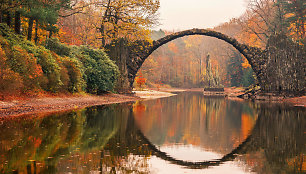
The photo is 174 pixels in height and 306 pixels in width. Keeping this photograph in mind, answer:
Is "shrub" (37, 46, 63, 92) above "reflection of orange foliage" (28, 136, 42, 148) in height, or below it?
above

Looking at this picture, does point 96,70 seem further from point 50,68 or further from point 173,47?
point 173,47

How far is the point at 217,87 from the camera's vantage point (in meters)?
49.7

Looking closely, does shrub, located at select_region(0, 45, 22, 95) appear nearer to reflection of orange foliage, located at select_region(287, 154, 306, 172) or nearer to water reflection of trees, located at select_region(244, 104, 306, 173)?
water reflection of trees, located at select_region(244, 104, 306, 173)

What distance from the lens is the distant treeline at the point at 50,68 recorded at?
15203 millimetres

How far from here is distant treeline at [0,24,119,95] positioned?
49.9ft

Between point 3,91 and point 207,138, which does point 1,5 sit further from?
point 207,138

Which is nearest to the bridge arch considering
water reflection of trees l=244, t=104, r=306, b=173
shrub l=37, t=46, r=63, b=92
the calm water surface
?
shrub l=37, t=46, r=63, b=92

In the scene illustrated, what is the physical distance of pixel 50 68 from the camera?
1842cm

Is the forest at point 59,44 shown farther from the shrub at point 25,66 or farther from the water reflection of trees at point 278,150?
the water reflection of trees at point 278,150

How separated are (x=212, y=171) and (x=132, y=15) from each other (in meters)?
25.3

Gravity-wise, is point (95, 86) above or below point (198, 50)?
below

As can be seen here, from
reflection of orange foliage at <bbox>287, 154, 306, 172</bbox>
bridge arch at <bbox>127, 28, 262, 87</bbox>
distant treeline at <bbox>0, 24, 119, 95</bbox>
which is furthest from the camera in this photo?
bridge arch at <bbox>127, 28, 262, 87</bbox>

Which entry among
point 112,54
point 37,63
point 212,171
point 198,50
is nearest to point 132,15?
point 112,54

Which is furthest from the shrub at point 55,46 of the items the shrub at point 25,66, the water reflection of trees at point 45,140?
the water reflection of trees at point 45,140
